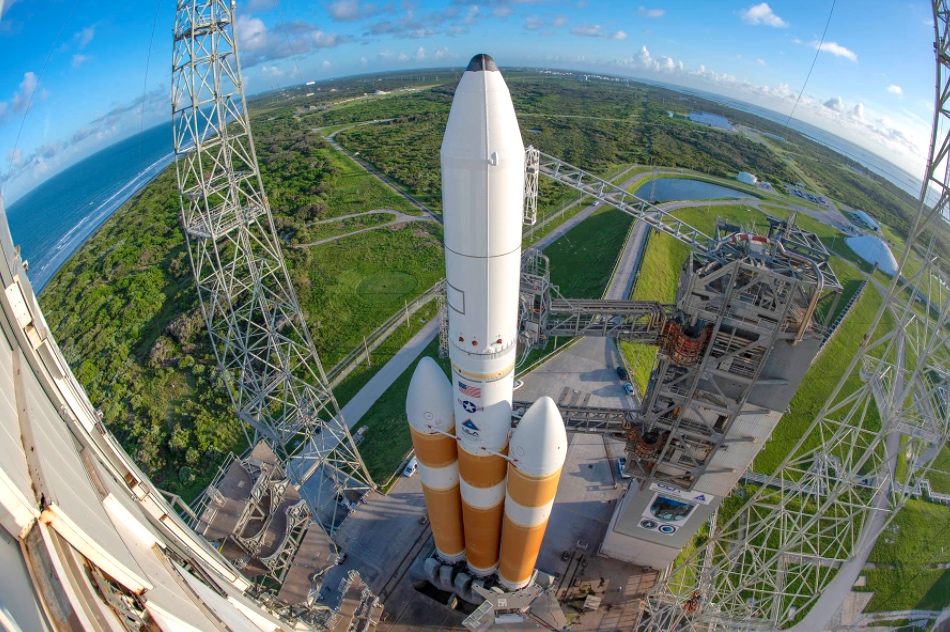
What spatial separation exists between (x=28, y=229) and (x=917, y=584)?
69.5 m

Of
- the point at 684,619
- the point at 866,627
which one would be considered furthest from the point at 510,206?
the point at 866,627

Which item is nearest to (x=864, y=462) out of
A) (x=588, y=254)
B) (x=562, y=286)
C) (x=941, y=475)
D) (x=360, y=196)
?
(x=941, y=475)

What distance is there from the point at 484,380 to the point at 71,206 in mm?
71115

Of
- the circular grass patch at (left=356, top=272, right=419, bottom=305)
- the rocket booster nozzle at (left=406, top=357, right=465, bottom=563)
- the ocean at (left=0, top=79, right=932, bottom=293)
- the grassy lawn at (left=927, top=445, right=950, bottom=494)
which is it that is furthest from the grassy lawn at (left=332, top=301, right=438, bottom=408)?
the grassy lawn at (left=927, top=445, right=950, bottom=494)

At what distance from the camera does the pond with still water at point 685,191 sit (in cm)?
6594

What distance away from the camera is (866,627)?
1853 centimetres

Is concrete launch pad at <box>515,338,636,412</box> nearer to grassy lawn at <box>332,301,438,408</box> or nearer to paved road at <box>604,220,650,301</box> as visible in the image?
paved road at <box>604,220,650,301</box>

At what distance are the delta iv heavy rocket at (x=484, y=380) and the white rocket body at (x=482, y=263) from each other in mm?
26

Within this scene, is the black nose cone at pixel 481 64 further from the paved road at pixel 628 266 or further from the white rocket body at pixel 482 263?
the paved road at pixel 628 266

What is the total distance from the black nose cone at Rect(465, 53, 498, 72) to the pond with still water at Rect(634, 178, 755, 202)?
57.3 metres

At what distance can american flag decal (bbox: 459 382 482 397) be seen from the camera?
45.7 feet

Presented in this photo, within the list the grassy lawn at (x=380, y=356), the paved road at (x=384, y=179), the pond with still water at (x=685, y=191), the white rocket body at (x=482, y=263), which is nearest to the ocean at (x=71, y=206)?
the grassy lawn at (x=380, y=356)

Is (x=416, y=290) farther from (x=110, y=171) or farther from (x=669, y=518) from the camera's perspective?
(x=110, y=171)

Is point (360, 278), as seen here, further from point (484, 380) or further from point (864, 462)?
point (864, 462)
